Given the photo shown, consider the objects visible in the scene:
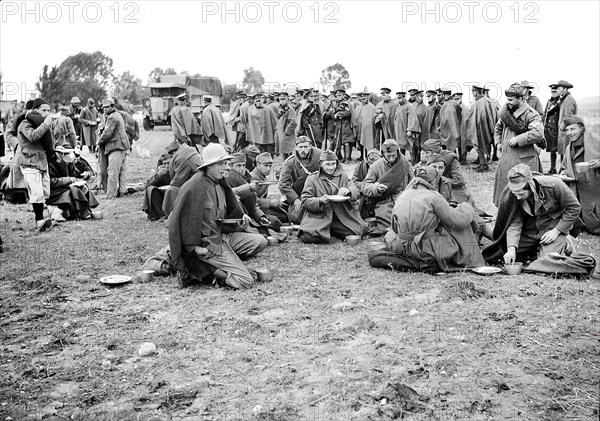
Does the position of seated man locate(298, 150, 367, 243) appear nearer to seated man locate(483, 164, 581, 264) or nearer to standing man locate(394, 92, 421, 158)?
seated man locate(483, 164, 581, 264)

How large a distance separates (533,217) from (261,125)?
37.9 feet

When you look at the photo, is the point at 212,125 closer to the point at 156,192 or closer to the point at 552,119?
the point at 156,192

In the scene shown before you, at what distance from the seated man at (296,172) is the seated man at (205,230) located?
2.27 metres

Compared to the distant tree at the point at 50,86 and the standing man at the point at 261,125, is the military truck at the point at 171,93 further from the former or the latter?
the distant tree at the point at 50,86

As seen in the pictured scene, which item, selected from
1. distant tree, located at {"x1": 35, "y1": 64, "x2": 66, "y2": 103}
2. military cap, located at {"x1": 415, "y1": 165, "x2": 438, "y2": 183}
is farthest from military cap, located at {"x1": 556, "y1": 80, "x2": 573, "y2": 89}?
distant tree, located at {"x1": 35, "y1": 64, "x2": 66, "y2": 103}

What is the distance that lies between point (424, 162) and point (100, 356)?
473cm

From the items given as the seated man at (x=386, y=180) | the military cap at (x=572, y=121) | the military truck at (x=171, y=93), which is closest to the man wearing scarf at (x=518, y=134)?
the military cap at (x=572, y=121)

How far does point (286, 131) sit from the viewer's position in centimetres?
1622

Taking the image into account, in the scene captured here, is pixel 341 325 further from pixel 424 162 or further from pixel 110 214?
pixel 110 214

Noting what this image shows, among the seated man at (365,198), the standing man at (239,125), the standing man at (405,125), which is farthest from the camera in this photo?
the standing man at (239,125)

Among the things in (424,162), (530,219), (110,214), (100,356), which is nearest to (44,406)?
(100,356)

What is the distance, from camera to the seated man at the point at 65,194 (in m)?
9.94

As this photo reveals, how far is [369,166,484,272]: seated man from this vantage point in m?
6.26

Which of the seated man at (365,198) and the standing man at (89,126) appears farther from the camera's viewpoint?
the standing man at (89,126)
